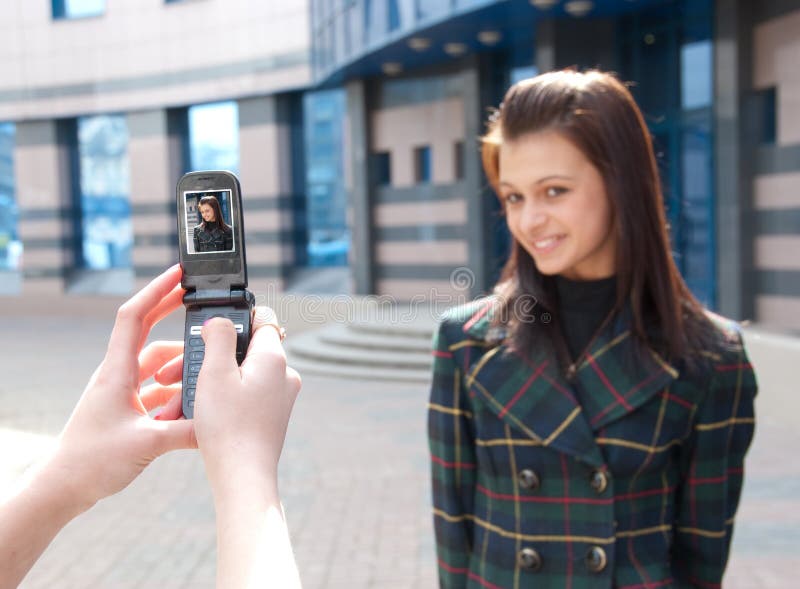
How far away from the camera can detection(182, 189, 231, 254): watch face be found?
128 centimetres

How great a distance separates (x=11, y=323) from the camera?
1745cm

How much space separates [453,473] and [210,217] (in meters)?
1.12

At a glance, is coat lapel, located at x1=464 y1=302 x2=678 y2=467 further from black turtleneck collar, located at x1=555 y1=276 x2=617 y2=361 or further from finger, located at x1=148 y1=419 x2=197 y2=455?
finger, located at x1=148 y1=419 x2=197 y2=455

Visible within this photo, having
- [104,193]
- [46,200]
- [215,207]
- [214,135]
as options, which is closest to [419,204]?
[214,135]

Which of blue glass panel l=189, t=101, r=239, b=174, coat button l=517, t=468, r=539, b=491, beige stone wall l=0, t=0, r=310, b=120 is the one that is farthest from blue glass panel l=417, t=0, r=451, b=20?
coat button l=517, t=468, r=539, b=491

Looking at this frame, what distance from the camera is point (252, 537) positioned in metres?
0.86

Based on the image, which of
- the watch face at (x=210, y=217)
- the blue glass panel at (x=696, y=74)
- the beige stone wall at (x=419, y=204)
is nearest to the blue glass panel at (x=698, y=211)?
the blue glass panel at (x=696, y=74)

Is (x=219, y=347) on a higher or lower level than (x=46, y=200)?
lower

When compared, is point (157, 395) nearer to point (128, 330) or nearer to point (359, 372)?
point (128, 330)

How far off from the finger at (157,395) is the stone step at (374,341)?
9177 mm

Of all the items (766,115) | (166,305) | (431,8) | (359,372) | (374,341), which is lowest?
(359,372)

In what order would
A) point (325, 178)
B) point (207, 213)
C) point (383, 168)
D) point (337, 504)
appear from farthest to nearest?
point (325, 178) → point (383, 168) → point (337, 504) → point (207, 213)

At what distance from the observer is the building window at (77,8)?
1731cm

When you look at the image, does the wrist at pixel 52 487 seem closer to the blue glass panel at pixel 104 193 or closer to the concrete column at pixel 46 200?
the blue glass panel at pixel 104 193
